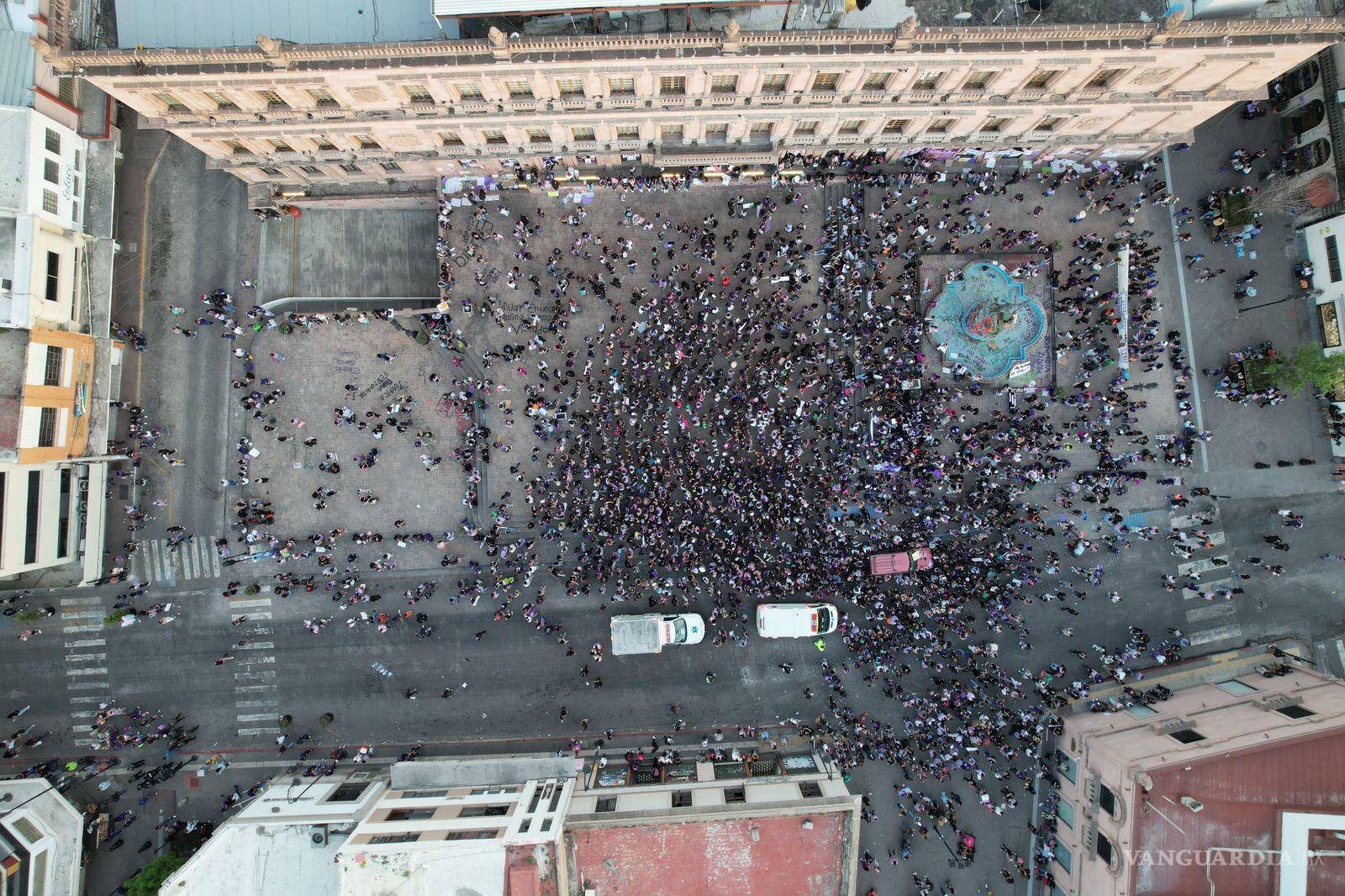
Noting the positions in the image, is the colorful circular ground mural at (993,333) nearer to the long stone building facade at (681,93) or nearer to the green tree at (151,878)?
the long stone building facade at (681,93)

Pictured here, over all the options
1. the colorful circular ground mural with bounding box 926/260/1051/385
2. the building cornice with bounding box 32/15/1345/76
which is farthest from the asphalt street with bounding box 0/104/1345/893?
the building cornice with bounding box 32/15/1345/76

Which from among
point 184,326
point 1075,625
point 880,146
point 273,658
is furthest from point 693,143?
point 273,658

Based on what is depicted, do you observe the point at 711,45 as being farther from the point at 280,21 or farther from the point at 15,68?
the point at 15,68

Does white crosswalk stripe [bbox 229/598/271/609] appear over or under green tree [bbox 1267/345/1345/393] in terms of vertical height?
under

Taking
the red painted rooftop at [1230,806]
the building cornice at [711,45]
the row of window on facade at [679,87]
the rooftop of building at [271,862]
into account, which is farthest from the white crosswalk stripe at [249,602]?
the red painted rooftop at [1230,806]

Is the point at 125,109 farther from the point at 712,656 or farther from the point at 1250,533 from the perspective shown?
the point at 1250,533

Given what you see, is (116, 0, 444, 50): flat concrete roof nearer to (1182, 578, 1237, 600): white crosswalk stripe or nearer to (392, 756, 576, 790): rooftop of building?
(392, 756, 576, 790): rooftop of building

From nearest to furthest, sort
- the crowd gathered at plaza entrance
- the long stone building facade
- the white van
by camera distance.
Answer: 1. the long stone building facade
2. the white van
3. the crowd gathered at plaza entrance
